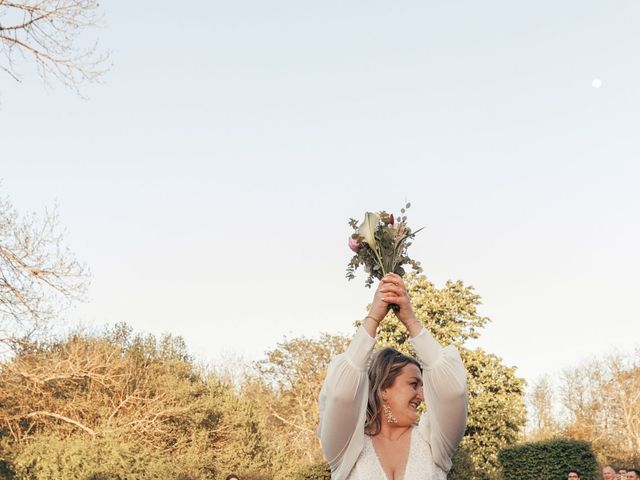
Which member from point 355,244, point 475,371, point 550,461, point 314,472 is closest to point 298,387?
point 475,371

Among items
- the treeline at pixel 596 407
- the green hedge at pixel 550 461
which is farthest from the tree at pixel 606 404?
the green hedge at pixel 550 461

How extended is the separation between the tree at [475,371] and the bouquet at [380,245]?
24313mm

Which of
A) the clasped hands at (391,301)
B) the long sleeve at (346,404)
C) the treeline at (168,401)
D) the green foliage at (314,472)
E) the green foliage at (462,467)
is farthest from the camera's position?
the green foliage at (462,467)

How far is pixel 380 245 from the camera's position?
10.8 feet

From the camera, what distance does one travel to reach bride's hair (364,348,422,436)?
3021 millimetres

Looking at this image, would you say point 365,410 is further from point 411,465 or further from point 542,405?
point 542,405

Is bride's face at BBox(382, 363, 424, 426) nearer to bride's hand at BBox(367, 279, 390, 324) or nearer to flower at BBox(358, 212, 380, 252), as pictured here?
bride's hand at BBox(367, 279, 390, 324)

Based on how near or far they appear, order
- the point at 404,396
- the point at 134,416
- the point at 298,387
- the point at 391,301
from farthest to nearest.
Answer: the point at 298,387 → the point at 134,416 → the point at 404,396 → the point at 391,301

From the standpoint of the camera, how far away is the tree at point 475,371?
28.2m

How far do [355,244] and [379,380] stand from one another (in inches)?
24.4

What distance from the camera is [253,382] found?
37.7 m

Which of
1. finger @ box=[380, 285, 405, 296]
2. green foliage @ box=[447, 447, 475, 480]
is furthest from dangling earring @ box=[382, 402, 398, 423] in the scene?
green foliage @ box=[447, 447, 475, 480]

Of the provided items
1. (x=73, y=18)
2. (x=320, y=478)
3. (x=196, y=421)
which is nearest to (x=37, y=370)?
(x=73, y=18)

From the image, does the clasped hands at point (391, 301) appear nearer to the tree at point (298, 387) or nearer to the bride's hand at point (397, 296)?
the bride's hand at point (397, 296)
